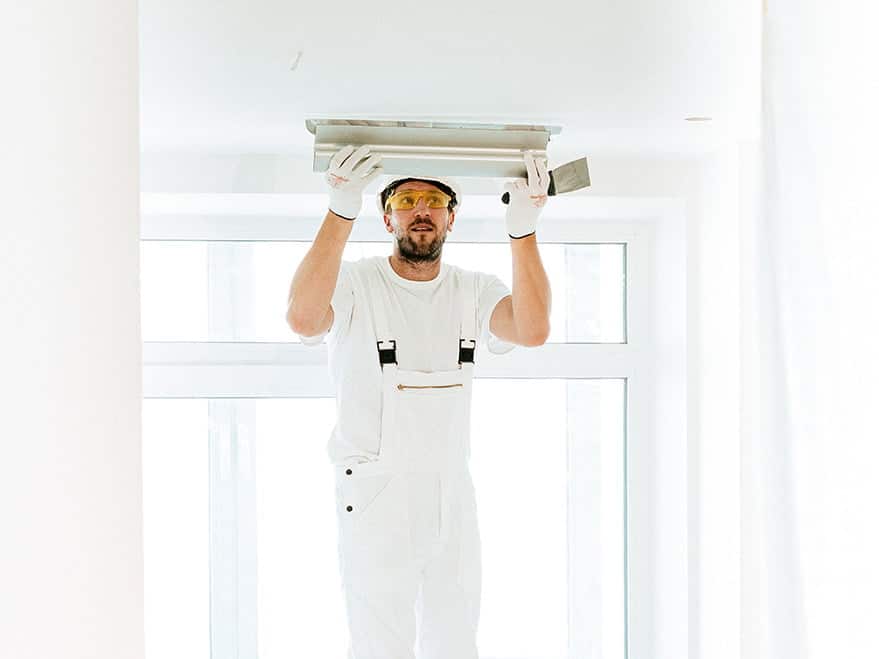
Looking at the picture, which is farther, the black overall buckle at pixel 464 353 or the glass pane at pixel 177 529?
the glass pane at pixel 177 529

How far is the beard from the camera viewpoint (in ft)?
7.05

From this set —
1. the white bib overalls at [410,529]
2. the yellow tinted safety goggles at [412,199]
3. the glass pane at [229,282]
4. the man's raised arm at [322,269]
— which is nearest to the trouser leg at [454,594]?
the white bib overalls at [410,529]

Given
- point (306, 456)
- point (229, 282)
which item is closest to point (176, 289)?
point (229, 282)

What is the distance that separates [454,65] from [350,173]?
17.4 inches

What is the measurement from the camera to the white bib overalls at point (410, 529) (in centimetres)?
202

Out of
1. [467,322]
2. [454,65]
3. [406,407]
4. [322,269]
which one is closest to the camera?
[454,65]

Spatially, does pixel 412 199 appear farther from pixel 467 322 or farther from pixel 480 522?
pixel 480 522

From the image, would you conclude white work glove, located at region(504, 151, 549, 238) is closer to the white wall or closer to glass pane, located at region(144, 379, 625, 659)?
glass pane, located at region(144, 379, 625, 659)

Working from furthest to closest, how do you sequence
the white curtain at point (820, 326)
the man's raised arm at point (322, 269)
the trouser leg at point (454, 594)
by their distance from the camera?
1. the trouser leg at point (454, 594)
2. the man's raised arm at point (322, 269)
3. the white curtain at point (820, 326)

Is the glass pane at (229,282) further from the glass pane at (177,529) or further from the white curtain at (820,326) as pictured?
the white curtain at (820,326)

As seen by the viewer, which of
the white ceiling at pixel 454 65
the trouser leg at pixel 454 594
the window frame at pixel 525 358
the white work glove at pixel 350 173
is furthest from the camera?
the window frame at pixel 525 358

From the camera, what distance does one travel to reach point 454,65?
1464mm

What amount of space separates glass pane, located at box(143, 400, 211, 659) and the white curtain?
199 centimetres

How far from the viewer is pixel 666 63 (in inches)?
58.4
